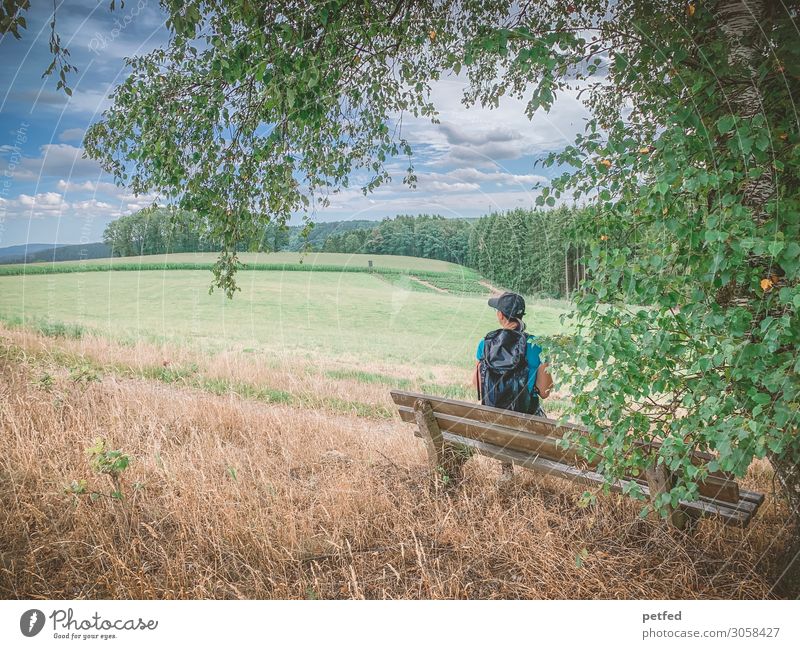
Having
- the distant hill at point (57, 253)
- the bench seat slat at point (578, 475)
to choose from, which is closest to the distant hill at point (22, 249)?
the distant hill at point (57, 253)

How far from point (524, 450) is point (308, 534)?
Answer: 116 centimetres

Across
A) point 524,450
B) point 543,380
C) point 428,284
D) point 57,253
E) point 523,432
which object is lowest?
point 524,450

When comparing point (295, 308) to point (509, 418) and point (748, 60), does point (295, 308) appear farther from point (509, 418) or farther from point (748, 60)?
point (748, 60)

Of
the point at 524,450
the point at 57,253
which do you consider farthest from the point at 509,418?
the point at 57,253

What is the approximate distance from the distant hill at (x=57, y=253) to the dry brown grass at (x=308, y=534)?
1.75ft

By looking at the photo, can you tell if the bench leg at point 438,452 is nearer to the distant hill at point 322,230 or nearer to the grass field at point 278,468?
the grass field at point 278,468

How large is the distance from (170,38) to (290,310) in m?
1.79

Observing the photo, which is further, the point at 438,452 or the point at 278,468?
the point at 278,468

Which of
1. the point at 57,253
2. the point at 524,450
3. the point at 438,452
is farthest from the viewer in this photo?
the point at 438,452

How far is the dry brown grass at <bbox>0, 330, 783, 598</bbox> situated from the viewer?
2357mm

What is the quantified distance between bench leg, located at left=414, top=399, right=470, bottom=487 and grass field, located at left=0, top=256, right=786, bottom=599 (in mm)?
113

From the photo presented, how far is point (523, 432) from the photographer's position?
2529 millimetres

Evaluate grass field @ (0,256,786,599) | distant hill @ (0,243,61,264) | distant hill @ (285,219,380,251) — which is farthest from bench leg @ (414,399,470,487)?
distant hill @ (0,243,61,264)

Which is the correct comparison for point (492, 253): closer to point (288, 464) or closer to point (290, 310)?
point (290, 310)
